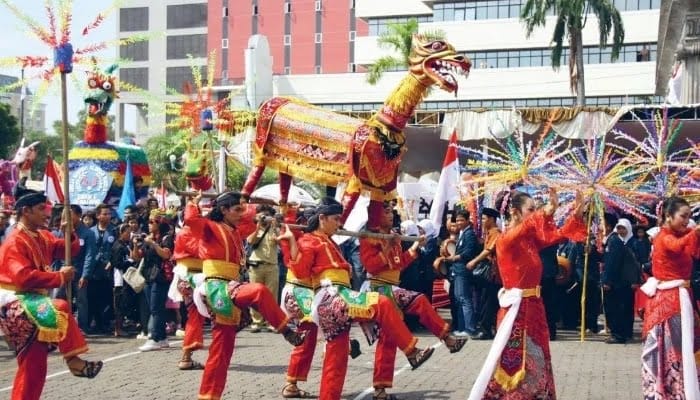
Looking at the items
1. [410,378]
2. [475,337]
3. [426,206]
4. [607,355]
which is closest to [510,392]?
[410,378]

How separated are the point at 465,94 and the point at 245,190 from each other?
38170 millimetres

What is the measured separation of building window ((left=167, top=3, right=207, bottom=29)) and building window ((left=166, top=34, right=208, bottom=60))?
0.70 metres

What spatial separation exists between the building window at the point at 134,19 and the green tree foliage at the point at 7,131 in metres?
24.0

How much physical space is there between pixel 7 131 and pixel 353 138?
115 feet

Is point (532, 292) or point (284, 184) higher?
point (284, 184)

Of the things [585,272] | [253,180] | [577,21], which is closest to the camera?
[253,180]

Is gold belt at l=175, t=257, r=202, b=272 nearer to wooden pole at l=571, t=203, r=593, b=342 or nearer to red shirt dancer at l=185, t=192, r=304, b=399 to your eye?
red shirt dancer at l=185, t=192, r=304, b=399

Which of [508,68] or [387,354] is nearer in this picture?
[387,354]

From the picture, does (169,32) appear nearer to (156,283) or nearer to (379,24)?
(379,24)

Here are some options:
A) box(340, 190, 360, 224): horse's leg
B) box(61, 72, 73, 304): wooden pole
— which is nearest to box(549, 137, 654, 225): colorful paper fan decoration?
box(340, 190, 360, 224): horse's leg

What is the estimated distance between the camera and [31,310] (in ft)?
24.5

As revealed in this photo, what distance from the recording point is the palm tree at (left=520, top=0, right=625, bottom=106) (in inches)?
1321

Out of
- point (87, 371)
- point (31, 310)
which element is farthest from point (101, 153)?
point (31, 310)

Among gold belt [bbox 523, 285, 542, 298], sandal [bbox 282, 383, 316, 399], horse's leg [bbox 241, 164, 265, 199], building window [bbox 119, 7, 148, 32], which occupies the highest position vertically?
building window [bbox 119, 7, 148, 32]
